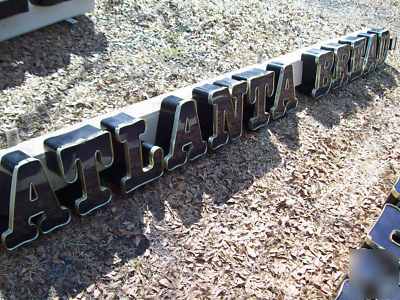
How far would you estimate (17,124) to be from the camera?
15.1 ft

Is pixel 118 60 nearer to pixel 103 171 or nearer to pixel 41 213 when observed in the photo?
pixel 103 171

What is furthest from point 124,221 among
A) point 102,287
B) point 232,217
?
point 232,217

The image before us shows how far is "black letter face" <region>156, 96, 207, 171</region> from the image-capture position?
13.8 feet

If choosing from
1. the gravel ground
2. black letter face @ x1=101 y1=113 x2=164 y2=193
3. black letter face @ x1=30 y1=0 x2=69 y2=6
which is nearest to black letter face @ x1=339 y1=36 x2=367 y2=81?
the gravel ground

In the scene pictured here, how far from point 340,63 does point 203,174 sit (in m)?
2.99

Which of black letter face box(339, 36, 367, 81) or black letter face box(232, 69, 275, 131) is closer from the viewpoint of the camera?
black letter face box(232, 69, 275, 131)

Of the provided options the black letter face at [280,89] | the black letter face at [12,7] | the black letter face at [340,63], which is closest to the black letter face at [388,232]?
the black letter face at [280,89]

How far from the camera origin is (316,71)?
5953 mm

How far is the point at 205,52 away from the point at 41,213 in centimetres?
371

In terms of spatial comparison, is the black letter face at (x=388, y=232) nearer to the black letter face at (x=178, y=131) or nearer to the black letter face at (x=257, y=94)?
the black letter face at (x=178, y=131)

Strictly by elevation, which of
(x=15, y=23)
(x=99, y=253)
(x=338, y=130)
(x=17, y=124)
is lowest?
(x=338, y=130)

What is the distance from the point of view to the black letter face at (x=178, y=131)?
166 inches

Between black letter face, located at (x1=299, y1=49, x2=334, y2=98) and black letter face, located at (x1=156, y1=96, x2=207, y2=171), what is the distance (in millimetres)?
2227

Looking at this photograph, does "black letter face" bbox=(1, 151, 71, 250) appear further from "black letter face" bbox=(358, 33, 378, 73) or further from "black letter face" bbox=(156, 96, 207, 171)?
"black letter face" bbox=(358, 33, 378, 73)
